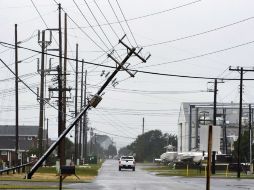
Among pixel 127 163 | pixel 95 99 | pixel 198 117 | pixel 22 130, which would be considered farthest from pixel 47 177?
pixel 22 130

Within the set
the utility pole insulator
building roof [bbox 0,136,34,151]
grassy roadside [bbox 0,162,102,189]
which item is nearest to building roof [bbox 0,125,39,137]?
building roof [bbox 0,136,34,151]

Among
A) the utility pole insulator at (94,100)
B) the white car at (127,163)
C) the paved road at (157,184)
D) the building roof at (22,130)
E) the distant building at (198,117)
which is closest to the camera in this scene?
the utility pole insulator at (94,100)

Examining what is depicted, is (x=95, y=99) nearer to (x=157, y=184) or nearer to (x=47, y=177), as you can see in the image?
(x=157, y=184)

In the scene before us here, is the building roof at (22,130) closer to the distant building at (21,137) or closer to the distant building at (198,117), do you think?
the distant building at (21,137)

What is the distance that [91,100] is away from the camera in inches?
1362

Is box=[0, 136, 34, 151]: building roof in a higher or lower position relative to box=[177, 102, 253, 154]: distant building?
lower

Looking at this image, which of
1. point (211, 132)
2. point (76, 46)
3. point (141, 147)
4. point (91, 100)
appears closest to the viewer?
point (211, 132)

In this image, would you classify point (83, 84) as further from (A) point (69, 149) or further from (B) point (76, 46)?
(A) point (69, 149)

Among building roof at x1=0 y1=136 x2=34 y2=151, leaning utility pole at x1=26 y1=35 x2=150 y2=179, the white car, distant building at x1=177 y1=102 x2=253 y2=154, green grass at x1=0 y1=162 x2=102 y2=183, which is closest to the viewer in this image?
leaning utility pole at x1=26 y1=35 x2=150 y2=179

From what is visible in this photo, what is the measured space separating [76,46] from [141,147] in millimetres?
107186

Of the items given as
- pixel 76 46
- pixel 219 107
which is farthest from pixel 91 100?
pixel 219 107

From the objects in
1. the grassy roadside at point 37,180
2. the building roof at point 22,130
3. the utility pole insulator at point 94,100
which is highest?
the utility pole insulator at point 94,100

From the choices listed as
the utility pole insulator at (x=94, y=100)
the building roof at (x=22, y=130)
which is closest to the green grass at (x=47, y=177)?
the utility pole insulator at (x=94, y=100)

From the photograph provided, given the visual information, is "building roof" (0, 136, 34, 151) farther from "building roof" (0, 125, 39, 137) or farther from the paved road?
the paved road
